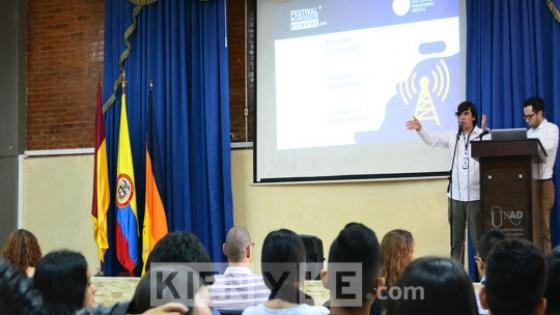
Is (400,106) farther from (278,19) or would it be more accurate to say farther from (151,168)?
(151,168)

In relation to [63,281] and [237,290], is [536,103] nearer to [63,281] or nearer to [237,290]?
[237,290]

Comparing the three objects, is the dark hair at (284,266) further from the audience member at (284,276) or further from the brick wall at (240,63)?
the brick wall at (240,63)

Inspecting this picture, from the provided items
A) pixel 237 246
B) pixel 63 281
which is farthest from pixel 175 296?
pixel 237 246

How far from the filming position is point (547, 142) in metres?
5.55

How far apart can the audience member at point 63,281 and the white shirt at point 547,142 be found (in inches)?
169

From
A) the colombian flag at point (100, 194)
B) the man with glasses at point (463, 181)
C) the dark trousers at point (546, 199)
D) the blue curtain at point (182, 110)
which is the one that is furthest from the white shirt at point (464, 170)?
the colombian flag at point (100, 194)

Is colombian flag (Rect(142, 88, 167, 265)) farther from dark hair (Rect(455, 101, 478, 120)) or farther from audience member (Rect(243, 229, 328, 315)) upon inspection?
audience member (Rect(243, 229, 328, 315))

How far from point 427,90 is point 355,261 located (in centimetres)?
443

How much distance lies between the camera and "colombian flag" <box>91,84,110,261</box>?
7.26 m

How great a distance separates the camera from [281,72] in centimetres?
711

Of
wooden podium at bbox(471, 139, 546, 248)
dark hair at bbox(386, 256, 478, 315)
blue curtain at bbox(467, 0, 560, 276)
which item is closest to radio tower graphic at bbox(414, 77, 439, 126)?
blue curtain at bbox(467, 0, 560, 276)

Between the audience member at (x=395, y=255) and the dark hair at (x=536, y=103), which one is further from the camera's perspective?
the dark hair at (x=536, y=103)

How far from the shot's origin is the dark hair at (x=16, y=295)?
109cm

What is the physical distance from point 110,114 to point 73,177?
0.89 m
